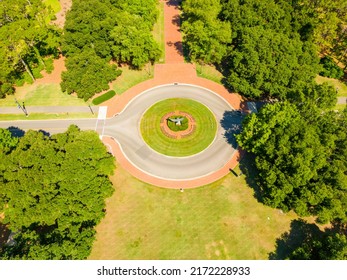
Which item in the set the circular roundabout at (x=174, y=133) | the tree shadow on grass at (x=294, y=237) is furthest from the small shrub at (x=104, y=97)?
the tree shadow on grass at (x=294, y=237)

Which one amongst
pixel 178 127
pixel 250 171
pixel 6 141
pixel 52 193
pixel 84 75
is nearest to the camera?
pixel 52 193

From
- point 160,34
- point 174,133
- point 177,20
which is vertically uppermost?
point 177,20

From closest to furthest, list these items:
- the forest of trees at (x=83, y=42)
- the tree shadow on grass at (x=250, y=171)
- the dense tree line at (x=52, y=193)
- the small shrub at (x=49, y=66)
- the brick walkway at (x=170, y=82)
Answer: the dense tree line at (x=52, y=193), the tree shadow on grass at (x=250, y=171), the brick walkway at (x=170, y=82), the forest of trees at (x=83, y=42), the small shrub at (x=49, y=66)

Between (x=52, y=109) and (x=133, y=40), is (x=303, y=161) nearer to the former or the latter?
(x=133, y=40)

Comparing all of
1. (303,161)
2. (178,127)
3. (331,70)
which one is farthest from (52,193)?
(331,70)

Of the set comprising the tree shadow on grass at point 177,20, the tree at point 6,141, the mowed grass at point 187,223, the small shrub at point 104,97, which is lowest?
the mowed grass at point 187,223

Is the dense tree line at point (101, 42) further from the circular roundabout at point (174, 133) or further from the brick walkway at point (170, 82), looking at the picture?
the circular roundabout at point (174, 133)

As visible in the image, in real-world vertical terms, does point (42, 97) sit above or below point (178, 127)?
below

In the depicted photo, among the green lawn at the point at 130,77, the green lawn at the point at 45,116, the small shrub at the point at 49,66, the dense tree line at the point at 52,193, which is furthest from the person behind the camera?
the small shrub at the point at 49,66
